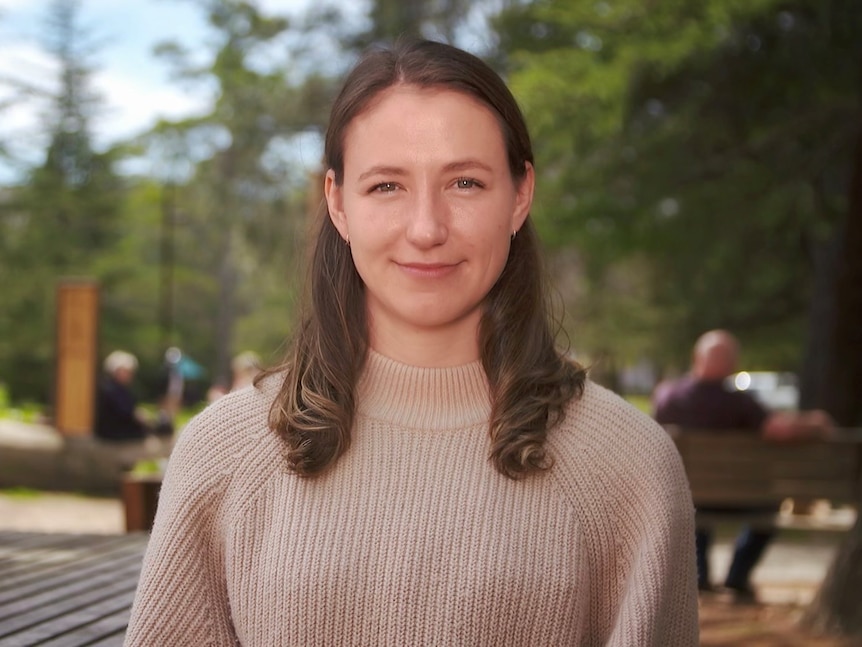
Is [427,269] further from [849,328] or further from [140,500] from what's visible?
[849,328]

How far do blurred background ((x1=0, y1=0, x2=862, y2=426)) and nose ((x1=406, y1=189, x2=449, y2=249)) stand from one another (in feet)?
1.52

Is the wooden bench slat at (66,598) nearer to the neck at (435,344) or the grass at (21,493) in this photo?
the neck at (435,344)

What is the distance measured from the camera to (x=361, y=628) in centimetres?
205

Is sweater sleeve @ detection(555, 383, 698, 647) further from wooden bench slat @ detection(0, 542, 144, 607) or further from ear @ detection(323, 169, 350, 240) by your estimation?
wooden bench slat @ detection(0, 542, 144, 607)

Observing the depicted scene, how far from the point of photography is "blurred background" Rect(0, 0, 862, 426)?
7312 millimetres

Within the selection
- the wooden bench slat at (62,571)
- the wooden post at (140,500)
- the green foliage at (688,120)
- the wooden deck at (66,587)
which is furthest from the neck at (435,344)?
the green foliage at (688,120)

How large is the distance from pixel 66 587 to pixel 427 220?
6.21ft

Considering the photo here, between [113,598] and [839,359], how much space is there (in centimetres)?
1097

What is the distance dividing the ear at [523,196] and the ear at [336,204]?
0.31 metres

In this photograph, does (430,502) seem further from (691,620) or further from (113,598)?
(113,598)

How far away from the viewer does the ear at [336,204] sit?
2.21 m

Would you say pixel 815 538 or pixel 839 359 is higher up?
pixel 839 359

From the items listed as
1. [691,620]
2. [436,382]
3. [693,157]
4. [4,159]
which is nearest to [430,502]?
[436,382]

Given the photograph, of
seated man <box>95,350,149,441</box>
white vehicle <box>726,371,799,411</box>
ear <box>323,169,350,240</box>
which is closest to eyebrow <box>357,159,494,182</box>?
ear <box>323,169,350,240</box>
